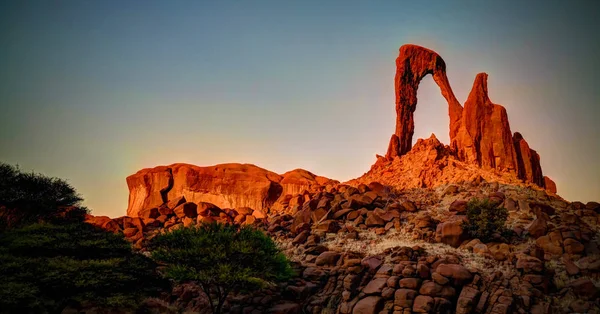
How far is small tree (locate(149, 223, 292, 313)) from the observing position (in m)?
22.8

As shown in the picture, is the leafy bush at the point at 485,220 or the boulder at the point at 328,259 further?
the leafy bush at the point at 485,220

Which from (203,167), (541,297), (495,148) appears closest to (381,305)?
(541,297)

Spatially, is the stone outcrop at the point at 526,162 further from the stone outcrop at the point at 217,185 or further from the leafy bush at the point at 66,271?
the leafy bush at the point at 66,271

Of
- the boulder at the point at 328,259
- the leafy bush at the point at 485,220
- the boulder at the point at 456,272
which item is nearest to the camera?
the boulder at the point at 456,272

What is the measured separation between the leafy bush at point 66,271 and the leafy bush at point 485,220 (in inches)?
904

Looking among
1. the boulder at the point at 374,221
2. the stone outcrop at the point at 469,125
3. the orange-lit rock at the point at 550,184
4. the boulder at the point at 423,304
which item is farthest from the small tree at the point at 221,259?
the orange-lit rock at the point at 550,184

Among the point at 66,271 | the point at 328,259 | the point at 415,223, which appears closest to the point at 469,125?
the point at 415,223

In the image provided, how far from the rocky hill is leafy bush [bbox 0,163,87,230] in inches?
276

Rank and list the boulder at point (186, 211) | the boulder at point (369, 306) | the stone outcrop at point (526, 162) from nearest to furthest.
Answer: the boulder at point (369, 306), the boulder at point (186, 211), the stone outcrop at point (526, 162)

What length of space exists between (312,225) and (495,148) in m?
27.8

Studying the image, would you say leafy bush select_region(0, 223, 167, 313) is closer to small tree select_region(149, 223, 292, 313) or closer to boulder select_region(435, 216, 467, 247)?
small tree select_region(149, 223, 292, 313)

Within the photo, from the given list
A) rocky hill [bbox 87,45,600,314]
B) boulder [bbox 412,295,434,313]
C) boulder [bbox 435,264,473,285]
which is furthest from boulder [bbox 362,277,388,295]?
boulder [bbox 435,264,473,285]

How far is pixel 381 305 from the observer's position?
23125 mm

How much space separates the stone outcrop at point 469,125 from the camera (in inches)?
1937
